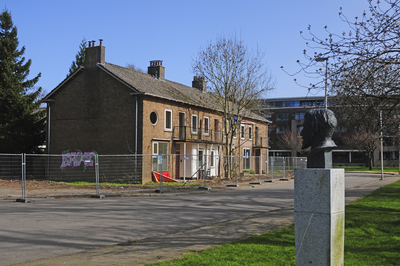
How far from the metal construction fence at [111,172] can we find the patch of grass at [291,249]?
1147 cm

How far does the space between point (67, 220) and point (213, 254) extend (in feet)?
19.2

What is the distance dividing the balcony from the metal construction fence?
6.62 ft

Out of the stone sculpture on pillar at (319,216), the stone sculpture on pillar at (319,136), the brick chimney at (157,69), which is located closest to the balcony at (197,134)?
the brick chimney at (157,69)

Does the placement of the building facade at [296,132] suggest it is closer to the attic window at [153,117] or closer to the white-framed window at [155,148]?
the attic window at [153,117]

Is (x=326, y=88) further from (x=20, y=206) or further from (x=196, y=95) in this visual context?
(x=196, y=95)

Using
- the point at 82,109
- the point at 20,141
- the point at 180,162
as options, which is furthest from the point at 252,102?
the point at 20,141

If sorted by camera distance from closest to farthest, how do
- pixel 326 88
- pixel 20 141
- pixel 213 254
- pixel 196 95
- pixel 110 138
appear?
pixel 213 254
pixel 326 88
pixel 110 138
pixel 20 141
pixel 196 95

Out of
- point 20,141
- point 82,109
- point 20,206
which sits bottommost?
point 20,206

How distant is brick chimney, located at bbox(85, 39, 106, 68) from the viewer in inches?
1214

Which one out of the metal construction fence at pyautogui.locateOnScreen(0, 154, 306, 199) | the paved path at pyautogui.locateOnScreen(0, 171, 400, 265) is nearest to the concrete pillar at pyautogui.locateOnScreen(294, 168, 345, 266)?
Answer: the paved path at pyautogui.locateOnScreen(0, 171, 400, 265)

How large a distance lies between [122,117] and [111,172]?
4.58m

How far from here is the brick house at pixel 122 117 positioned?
28.9m

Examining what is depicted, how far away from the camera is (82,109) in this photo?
31312 mm

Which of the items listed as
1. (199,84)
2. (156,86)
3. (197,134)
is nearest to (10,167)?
(156,86)
